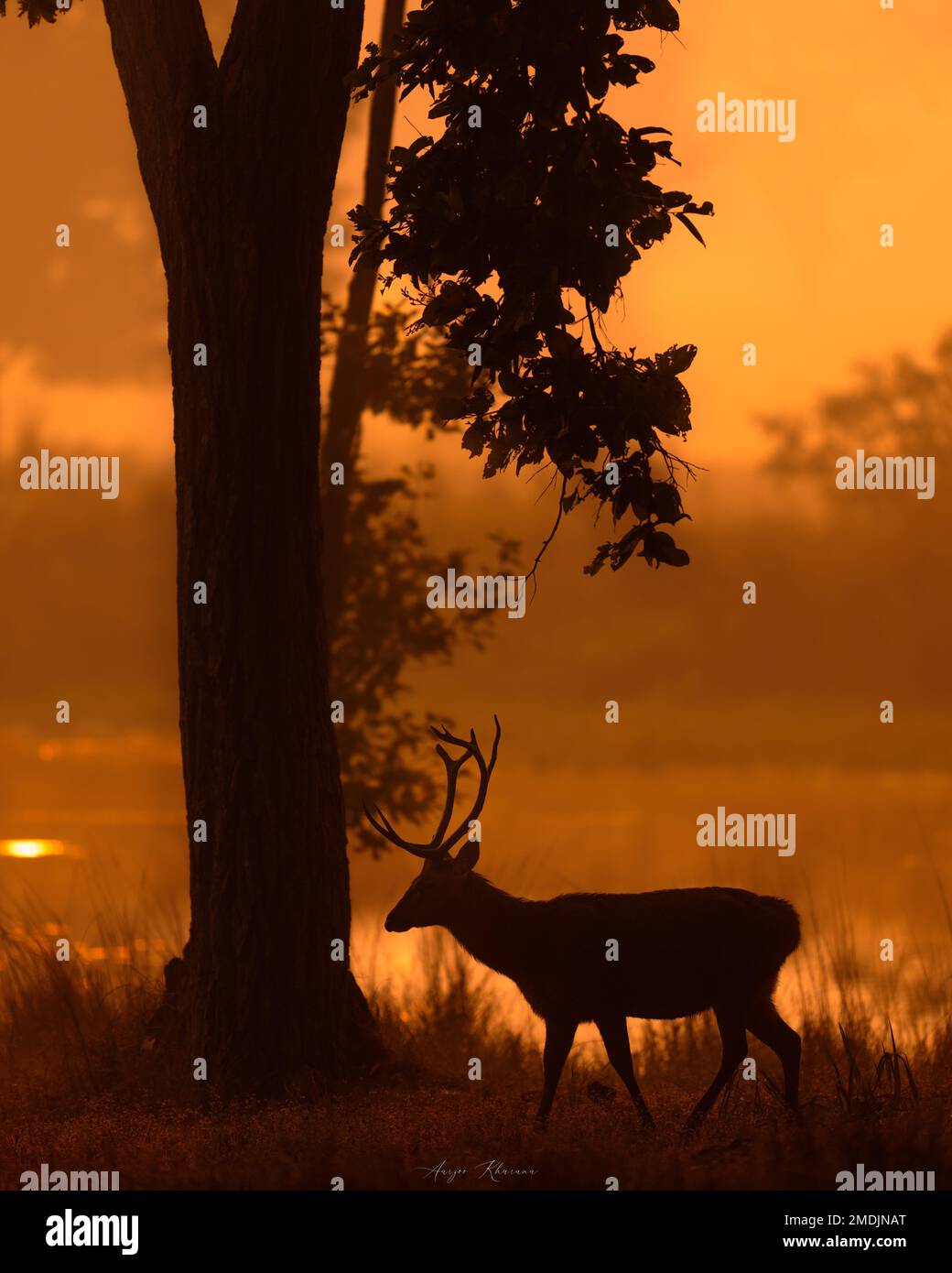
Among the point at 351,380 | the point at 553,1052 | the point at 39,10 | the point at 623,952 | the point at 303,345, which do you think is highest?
the point at 39,10

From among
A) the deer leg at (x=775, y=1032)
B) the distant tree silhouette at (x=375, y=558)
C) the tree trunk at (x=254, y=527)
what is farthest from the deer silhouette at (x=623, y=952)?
the distant tree silhouette at (x=375, y=558)

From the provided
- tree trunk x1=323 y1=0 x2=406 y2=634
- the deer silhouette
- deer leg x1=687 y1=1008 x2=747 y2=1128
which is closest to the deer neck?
the deer silhouette

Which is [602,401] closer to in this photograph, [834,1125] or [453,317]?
[453,317]

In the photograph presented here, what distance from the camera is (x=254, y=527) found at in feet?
38.7

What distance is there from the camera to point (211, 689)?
11742 millimetres

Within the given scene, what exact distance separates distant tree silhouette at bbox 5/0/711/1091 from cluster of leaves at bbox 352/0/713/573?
0.02 m

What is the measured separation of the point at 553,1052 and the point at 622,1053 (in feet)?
1.53

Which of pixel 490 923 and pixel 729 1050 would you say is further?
pixel 490 923

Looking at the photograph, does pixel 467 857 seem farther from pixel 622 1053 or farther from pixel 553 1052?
pixel 622 1053

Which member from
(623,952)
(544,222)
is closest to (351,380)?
(544,222)

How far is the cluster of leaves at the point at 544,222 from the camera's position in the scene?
36.5ft

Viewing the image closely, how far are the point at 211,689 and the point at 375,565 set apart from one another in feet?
Result: 18.7

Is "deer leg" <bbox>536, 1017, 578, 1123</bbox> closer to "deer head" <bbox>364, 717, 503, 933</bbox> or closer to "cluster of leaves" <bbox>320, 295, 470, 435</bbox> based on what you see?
"deer head" <bbox>364, 717, 503, 933</bbox>
